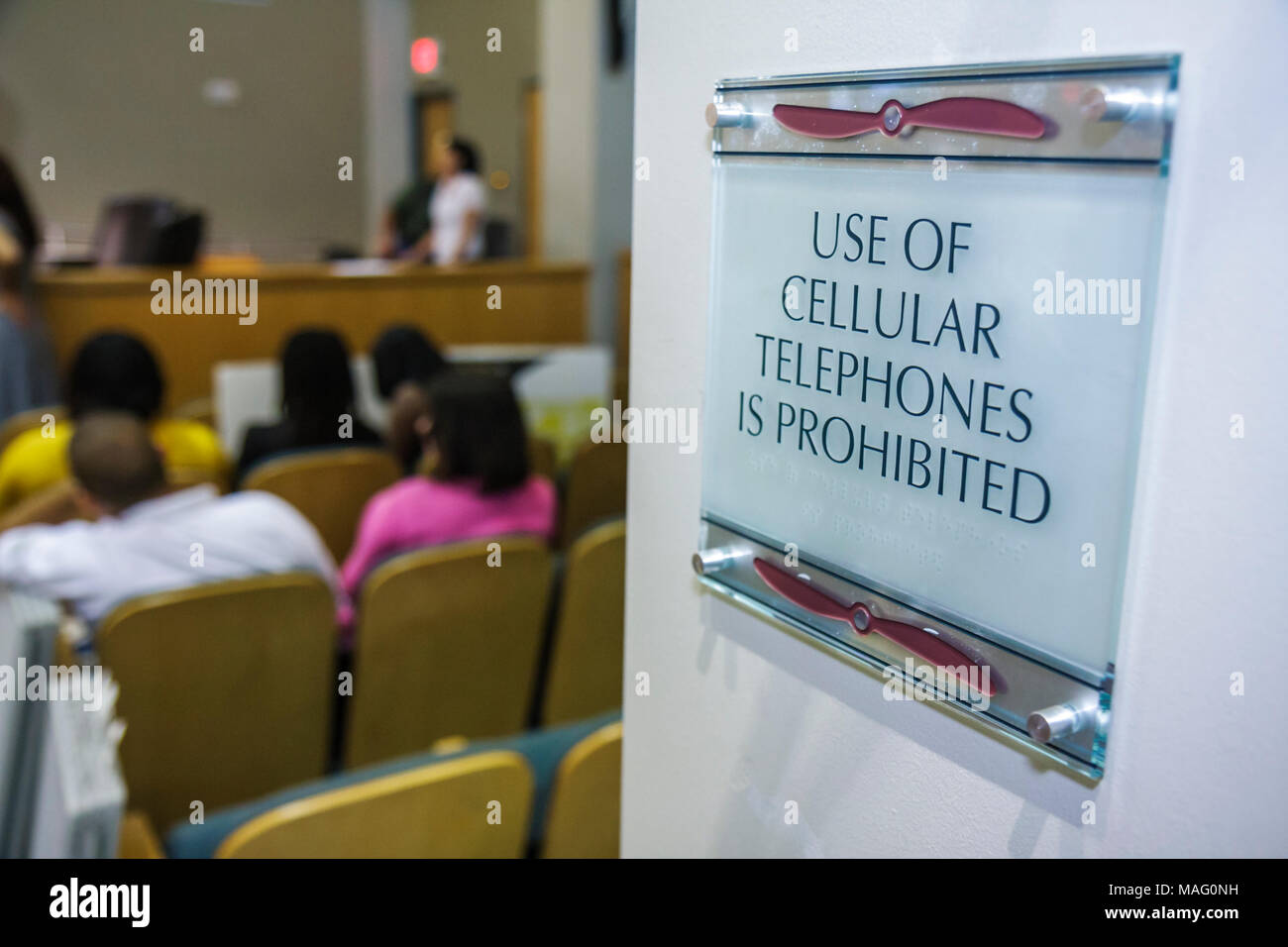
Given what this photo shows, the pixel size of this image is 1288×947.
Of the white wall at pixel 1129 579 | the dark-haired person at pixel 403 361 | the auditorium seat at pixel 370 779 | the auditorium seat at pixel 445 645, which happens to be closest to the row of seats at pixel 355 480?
the dark-haired person at pixel 403 361

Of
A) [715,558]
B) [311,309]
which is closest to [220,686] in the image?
[715,558]

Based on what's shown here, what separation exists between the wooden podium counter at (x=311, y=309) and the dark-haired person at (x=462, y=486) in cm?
237

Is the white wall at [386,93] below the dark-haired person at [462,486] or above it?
above

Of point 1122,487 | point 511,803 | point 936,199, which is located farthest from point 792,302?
point 511,803

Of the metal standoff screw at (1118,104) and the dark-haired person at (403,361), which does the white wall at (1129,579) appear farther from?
the dark-haired person at (403,361)

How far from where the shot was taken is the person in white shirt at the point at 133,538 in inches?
81.4

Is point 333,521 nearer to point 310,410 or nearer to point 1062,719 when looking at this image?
point 310,410

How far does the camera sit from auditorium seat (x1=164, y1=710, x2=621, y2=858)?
1.63 meters

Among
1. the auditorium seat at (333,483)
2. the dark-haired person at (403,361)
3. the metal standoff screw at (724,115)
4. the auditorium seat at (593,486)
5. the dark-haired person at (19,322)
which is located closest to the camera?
the metal standoff screw at (724,115)

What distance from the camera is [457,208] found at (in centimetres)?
629

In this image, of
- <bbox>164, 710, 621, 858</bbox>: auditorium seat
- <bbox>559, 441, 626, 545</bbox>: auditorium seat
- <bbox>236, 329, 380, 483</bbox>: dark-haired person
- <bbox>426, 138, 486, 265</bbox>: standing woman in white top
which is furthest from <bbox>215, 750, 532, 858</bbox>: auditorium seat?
<bbox>426, 138, 486, 265</bbox>: standing woman in white top

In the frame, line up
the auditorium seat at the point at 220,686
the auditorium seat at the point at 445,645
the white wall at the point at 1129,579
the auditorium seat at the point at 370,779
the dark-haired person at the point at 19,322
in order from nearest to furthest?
the white wall at the point at 1129,579
the auditorium seat at the point at 370,779
the auditorium seat at the point at 220,686
the auditorium seat at the point at 445,645
the dark-haired person at the point at 19,322

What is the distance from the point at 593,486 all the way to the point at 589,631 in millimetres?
834

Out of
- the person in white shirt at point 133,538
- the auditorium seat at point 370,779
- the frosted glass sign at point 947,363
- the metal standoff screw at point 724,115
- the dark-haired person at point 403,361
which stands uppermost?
the metal standoff screw at point 724,115
